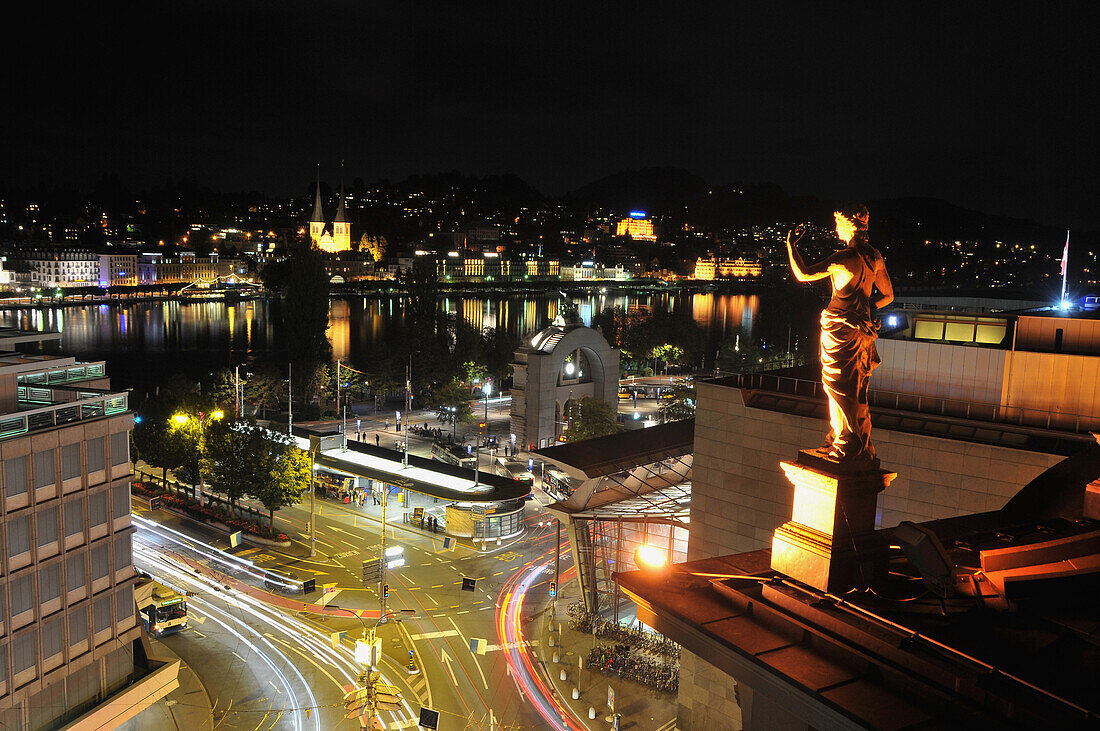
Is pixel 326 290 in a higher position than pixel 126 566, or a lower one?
higher

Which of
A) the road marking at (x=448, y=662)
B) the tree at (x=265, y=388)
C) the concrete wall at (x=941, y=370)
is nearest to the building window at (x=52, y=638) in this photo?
the road marking at (x=448, y=662)

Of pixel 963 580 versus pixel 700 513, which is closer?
pixel 963 580

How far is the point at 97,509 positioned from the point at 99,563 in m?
1.09

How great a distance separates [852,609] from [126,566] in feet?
50.9

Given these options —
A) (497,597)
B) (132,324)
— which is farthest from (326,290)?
(132,324)

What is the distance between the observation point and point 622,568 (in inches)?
835

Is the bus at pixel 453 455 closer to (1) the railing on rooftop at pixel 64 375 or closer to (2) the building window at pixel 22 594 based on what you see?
(1) the railing on rooftop at pixel 64 375

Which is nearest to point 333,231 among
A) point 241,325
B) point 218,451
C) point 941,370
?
point 241,325

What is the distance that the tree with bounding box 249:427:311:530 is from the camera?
26500 millimetres

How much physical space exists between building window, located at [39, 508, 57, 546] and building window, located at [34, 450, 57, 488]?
1.64ft

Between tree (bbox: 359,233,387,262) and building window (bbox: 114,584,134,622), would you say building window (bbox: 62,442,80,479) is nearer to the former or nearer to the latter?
building window (bbox: 114,584,134,622)

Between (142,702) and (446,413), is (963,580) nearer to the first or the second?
(142,702)

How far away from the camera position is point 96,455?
604 inches

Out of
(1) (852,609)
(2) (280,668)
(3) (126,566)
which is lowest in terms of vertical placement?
(2) (280,668)
